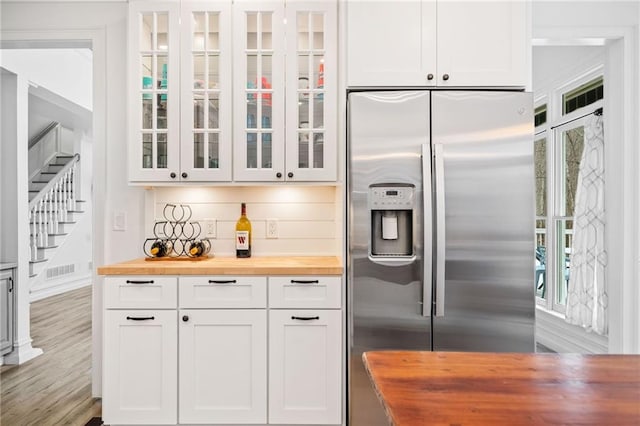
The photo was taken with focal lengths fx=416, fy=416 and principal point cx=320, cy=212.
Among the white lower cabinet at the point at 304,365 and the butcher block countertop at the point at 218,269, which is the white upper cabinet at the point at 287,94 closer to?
the butcher block countertop at the point at 218,269

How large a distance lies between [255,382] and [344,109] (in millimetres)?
1595

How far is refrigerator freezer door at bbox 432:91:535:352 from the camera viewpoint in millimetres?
2127

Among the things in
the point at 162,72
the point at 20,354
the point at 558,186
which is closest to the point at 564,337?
the point at 558,186

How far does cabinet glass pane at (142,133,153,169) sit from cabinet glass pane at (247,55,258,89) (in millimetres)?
690

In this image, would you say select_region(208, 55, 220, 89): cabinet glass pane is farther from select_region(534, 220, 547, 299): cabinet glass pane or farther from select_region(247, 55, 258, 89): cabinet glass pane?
select_region(534, 220, 547, 299): cabinet glass pane

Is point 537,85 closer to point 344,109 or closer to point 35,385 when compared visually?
point 344,109

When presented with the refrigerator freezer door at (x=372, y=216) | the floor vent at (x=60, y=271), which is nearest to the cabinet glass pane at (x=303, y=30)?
the refrigerator freezer door at (x=372, y=216)

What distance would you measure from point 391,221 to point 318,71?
1.06m

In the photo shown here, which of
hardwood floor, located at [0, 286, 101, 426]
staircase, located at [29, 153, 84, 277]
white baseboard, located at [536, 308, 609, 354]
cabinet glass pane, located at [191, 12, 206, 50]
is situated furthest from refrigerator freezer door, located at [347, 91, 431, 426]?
staircase, located at [29, 153, 84, 277]

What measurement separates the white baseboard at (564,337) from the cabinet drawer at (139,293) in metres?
3.26

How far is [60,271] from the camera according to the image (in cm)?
699

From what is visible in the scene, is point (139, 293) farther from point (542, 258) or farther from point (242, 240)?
point (542, 258)

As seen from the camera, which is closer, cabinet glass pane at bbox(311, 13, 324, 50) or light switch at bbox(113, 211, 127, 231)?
cabinet glass pane at bbox(311, 13, 324, 50)

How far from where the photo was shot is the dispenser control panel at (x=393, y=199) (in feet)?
6.98
